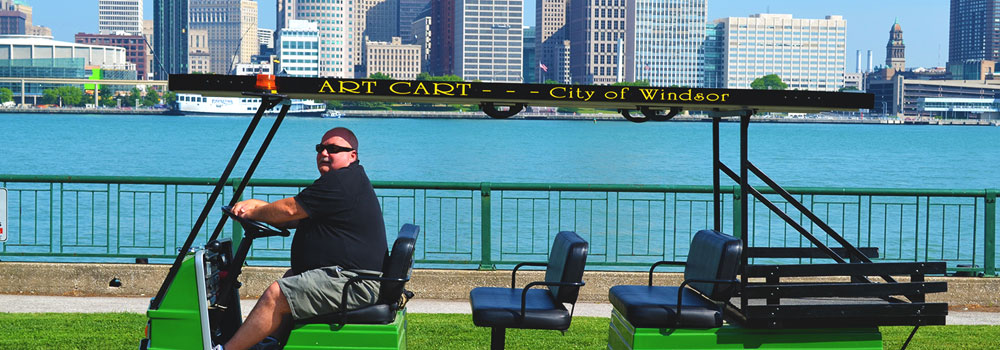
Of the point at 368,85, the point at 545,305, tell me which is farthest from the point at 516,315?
the point at 368,85

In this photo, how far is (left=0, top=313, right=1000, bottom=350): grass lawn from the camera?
28.6 ft

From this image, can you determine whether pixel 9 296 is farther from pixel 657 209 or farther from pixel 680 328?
pixel 657 209

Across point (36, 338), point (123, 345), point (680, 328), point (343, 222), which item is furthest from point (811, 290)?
point (36, 338)

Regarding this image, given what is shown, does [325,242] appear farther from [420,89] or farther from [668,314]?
[668,314]

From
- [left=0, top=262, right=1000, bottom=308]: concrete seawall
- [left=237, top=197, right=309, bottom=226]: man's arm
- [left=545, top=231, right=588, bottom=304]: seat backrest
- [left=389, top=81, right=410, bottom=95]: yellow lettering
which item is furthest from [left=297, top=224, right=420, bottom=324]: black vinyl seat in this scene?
[left=0, top=262, right=1000, bottom=308]: concrete seawall

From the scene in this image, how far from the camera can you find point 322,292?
247 inches

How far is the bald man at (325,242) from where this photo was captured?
6.26 m

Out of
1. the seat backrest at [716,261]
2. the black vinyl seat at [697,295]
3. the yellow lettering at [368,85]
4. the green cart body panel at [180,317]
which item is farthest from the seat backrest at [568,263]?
the green cart body panel at [180,317]

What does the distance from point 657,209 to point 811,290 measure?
2980 centimetres

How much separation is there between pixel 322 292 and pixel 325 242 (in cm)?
31

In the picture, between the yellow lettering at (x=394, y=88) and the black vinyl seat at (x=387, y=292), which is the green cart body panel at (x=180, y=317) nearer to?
the black vinyl seat at (x=387, y=292)

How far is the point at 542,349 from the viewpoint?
8.83 meters

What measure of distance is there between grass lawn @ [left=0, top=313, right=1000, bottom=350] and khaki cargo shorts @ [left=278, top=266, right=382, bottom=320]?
2380 millimetres

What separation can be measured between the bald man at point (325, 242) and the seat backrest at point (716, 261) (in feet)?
6.32
